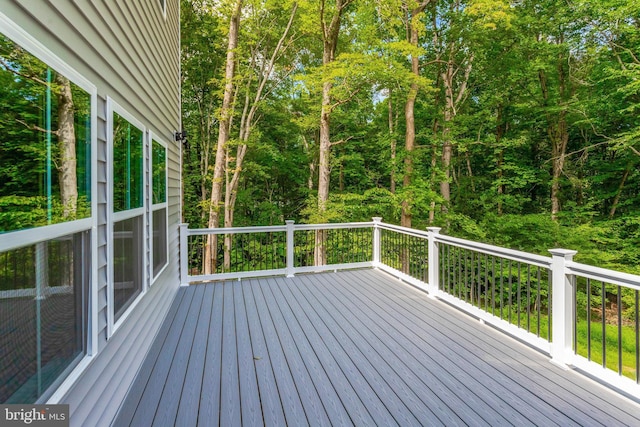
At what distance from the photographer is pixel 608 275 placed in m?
2.40

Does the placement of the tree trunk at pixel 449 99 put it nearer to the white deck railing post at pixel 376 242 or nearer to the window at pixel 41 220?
the white deck railing post at pixel 376 242

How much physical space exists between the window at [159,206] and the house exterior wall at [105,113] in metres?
0.20

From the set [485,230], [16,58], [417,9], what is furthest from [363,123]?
[16,58]

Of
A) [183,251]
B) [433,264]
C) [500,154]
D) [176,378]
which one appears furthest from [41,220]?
[500,154]

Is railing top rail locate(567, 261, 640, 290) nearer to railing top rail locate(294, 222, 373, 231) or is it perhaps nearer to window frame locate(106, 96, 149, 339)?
window frame locate(106, 96, 149, 339)

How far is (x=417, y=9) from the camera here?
28.8ft

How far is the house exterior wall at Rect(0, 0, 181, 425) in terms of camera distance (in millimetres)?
1417

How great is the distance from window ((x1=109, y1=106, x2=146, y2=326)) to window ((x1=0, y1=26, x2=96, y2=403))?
46cm

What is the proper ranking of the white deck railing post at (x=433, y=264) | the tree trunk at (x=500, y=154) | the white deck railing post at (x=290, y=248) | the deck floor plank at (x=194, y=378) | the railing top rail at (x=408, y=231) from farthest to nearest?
the tree trunk at (x=500, y=154) → the white deck railing post at (x=290, y=248) → the railing top rail at (x=408, y=231) → the white deck railing post at (x=433, y=264) → the deck floor plank at (x=194, y=378)

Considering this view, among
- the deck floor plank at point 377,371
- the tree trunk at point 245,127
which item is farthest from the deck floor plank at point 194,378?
the tree trunk at point 245,127

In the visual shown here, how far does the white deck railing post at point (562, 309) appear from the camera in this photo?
8.91 ft

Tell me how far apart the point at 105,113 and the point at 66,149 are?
646 millimetres

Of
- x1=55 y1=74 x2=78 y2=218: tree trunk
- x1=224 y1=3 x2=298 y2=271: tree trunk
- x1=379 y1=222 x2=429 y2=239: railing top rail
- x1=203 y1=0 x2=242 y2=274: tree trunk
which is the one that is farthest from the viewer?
x1=224 y1=3 x2=298 y2=271: tree trunk

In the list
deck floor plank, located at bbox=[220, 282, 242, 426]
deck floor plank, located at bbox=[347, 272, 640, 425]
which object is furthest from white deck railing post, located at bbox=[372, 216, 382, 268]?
deck floor plank, located at bbox=[220, 282, 242, 426]
